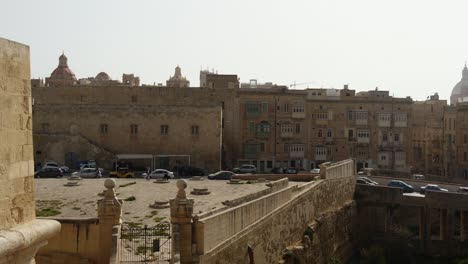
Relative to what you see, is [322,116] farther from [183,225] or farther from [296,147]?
[183,225]

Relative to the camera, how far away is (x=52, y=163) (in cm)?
3497

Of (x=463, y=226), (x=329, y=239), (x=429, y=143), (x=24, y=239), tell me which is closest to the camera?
(x=24, y=239)

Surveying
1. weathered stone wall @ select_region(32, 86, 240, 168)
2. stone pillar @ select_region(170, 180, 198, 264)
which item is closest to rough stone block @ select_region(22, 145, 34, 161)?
stone pillar @ select_region(170, 180, 198, 264)

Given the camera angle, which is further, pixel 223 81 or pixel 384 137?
pixel 384 137

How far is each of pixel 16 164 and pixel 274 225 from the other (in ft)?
51.1

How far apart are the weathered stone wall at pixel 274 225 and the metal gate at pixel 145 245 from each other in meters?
1.04

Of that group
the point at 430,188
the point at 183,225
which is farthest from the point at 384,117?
the point at 183,225

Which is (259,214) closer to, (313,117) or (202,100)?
(202,100)

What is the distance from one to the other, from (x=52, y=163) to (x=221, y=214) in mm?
22807

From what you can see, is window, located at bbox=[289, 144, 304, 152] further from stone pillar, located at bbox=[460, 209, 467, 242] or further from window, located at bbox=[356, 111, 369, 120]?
stone pillar, located at bbox=[460, 209, 467, 242]

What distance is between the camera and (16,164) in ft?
15.9

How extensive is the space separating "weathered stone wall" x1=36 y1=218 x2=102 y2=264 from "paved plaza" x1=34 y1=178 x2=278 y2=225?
111 inches

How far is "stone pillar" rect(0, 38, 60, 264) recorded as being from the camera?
4621 millimetres

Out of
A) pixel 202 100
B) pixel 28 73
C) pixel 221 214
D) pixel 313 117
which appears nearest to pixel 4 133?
pixel 28 73
